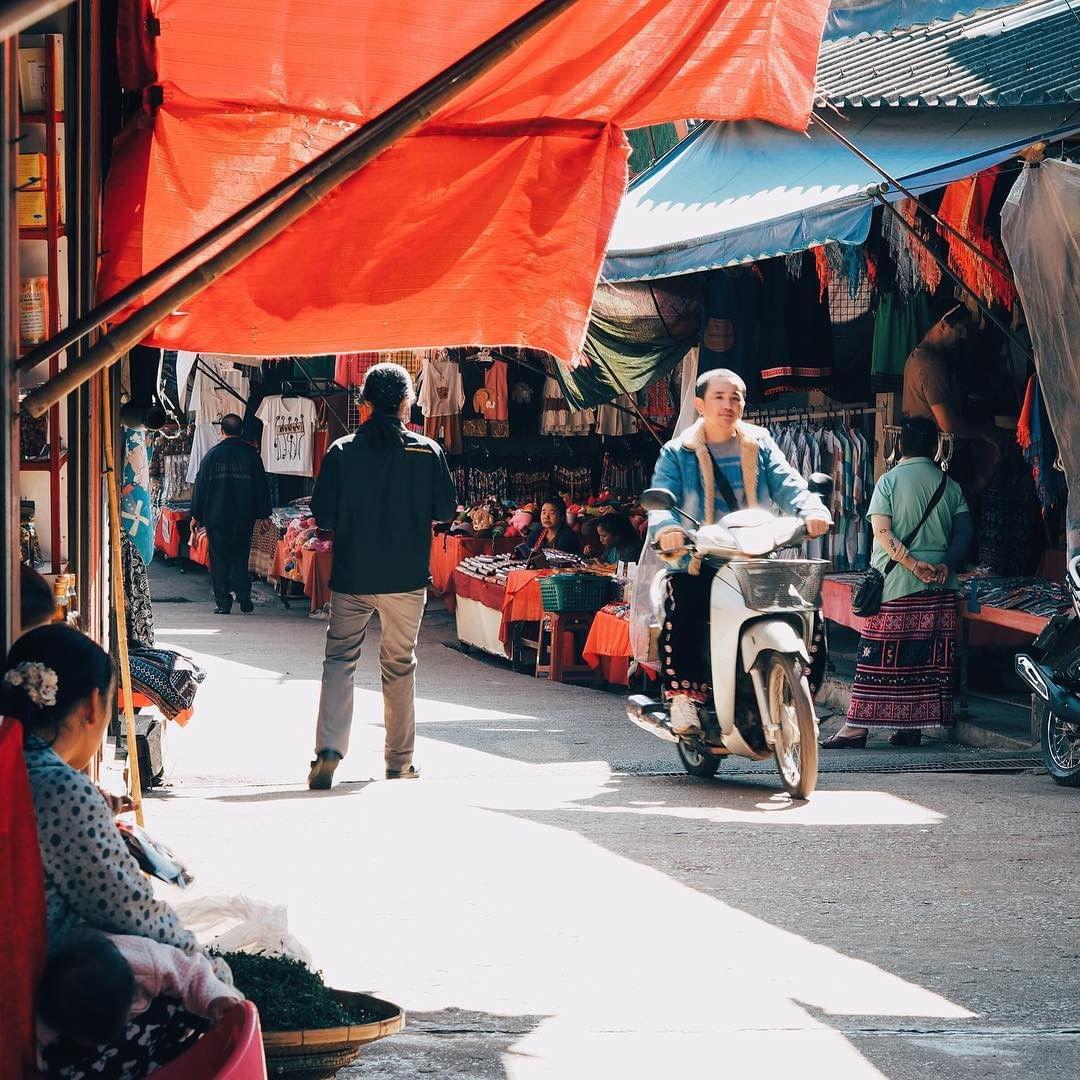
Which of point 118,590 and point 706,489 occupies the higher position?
point 706,489

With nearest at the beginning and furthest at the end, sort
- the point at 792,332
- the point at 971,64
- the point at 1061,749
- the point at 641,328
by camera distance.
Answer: the point at 1061,749 → the point at 971,64 → the point at 792,332 → the point at 641,328

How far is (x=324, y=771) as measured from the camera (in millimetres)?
8781

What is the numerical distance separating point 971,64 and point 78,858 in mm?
9478

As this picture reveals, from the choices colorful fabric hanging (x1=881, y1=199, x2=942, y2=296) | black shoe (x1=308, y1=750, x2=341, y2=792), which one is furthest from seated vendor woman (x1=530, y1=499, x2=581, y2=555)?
black shoe (x1=308, y1=750, x2=341, y2=792)

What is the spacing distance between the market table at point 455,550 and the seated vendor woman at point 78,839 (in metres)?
13.6

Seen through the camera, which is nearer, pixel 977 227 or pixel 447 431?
pixel 977 227

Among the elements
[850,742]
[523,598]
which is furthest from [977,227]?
[523,598]

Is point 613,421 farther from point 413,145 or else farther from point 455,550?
point 413,145

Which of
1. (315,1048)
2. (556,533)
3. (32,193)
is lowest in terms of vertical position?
(315,1048)

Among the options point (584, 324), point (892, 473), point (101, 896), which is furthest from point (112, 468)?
point (892, 473)

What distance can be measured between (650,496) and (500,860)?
6.89 feet

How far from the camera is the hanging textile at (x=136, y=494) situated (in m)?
8.11

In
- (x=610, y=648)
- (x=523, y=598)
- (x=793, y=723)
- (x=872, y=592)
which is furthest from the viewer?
(x=523, y=598)

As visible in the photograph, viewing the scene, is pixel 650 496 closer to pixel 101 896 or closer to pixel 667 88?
pixel 667 88
